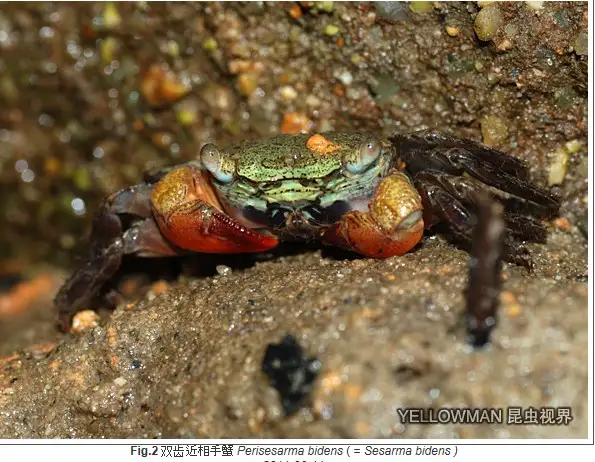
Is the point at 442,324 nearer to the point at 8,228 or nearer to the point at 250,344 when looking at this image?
the point at 250,344

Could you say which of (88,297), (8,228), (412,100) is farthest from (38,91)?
(412,100)

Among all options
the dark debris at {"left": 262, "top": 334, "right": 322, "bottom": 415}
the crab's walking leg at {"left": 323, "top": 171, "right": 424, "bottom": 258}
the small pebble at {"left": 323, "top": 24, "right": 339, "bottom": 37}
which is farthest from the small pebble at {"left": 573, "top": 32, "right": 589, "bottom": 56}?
the dark debris at {"left": 262, "top": 334, "right": 322, "bottom": 415}

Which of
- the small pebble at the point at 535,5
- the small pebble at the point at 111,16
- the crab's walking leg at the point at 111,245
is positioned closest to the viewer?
the small pebble at the point at 535,5

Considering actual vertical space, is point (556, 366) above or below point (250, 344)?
above

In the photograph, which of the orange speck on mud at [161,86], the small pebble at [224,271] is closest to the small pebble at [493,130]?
the small pebble at [224,271]

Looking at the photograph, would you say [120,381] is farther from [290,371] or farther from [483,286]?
[483,286]

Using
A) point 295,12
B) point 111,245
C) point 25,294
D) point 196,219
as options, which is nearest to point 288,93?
point 295,12

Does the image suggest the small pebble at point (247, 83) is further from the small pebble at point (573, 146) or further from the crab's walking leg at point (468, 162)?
the small pebble at point (573, 146)
